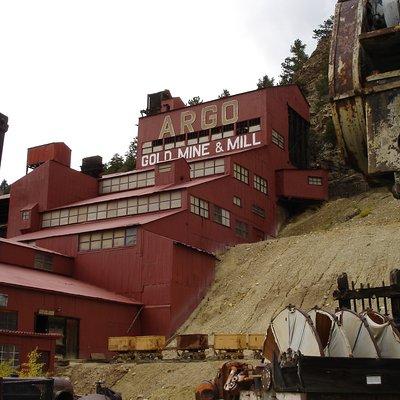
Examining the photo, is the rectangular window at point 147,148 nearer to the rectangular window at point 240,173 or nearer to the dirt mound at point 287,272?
the rectangular window at point 240,173

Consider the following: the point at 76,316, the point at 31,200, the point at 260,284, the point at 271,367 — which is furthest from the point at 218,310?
the point at 271,367

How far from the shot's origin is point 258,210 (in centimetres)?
4716

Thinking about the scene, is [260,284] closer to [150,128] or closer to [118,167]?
[150,128]

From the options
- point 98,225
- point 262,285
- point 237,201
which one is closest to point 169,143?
point 237,201

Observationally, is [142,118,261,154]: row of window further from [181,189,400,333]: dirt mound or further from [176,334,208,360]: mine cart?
[176,334,208,360]: mine cart

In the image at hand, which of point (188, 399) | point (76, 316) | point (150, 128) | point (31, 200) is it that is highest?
point (150, 128)

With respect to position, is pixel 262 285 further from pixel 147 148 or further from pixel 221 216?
pixel 147 148

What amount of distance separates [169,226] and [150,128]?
20.4m

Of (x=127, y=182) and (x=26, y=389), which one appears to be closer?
(x=26, y=389)

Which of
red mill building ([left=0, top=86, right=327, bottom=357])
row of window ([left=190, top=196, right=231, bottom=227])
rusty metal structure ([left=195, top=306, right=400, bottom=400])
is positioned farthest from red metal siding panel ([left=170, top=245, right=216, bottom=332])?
rusty metal structure ([left=195, top=306, right=400, bottom=400])

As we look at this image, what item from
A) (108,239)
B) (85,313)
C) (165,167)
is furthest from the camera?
(165,167)

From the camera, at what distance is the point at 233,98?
51969 millimetres

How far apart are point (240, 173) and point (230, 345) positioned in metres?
20.5

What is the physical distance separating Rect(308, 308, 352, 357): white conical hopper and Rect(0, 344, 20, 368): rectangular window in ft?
52.5
